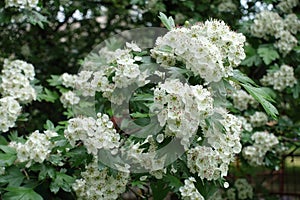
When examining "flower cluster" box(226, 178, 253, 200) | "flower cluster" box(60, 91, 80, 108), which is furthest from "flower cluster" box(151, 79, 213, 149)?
"flower cluster" box(226, 178, 253, 200)

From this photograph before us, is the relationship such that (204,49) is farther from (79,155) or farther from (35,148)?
(35,148)

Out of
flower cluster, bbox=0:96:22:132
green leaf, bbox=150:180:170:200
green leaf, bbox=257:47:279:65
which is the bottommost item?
green leaf, bbox=257:47:279:65

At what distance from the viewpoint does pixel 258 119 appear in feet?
14.0

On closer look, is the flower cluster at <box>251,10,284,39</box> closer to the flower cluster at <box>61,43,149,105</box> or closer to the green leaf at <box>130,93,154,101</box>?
the flower cluster at <box>61,43,149,105</box>

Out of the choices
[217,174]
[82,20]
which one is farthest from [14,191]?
[82,20]

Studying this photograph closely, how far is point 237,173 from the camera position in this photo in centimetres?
566

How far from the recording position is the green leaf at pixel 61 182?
3.20 metres

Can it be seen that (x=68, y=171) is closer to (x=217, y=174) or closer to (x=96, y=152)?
(x=96, y=152)

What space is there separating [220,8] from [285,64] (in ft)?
2.62

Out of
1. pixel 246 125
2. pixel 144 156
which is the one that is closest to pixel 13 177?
pixel 144 156

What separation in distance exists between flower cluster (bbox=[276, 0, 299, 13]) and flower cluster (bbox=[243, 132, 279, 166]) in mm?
1113

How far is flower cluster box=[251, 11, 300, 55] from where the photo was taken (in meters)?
4.16

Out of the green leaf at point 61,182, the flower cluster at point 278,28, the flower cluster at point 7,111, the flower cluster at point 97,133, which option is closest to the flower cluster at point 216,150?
the flower cluster at point 97,133

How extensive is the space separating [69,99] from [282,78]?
175cm
